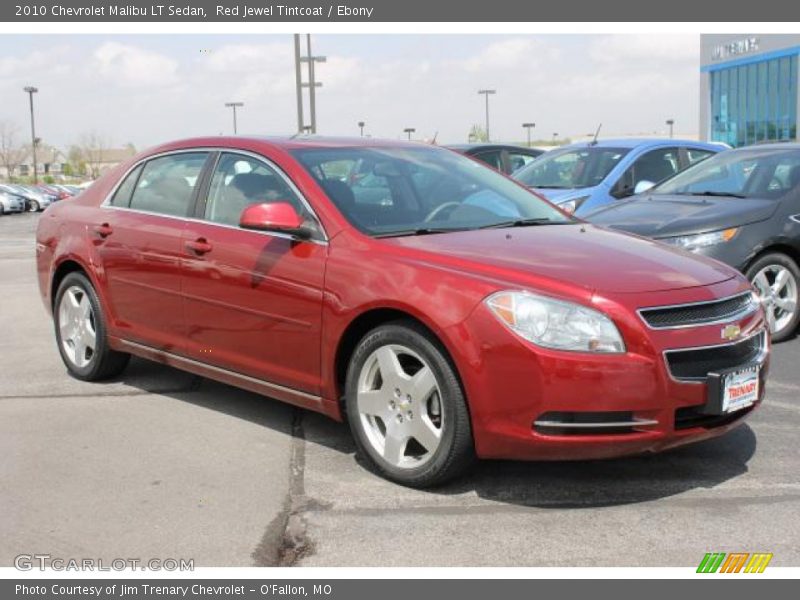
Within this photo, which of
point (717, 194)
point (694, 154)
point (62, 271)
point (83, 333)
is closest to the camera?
point (83, 333)

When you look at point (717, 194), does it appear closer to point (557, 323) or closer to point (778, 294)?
point (778, 294)

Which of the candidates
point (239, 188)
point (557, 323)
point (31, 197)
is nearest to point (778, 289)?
point (557, 323)

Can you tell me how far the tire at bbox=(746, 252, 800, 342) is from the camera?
7.09 metres

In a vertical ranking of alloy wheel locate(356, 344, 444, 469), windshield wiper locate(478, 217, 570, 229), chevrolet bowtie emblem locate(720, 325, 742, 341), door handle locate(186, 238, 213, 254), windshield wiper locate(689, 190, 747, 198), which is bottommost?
alloy wheel locate(356, 344, 444, 469)

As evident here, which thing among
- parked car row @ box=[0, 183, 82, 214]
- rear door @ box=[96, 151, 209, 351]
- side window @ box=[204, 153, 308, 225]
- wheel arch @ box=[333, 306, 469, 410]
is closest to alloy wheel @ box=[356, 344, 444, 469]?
wheel arch @ box=[333, 306, 469, 410]

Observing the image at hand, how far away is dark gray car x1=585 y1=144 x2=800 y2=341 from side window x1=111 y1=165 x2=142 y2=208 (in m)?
3.58

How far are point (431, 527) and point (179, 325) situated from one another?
2.22 m

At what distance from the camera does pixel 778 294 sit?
23.6 feet

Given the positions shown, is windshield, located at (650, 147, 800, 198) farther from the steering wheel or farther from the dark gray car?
the steering wheel

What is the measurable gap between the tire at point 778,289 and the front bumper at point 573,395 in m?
3.36

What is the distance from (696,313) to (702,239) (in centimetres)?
316

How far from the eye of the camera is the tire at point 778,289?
7.09 metres

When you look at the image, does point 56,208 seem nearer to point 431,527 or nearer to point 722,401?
point 431,527

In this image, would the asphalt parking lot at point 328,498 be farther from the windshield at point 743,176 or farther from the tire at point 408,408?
the windshield at point 743,176
